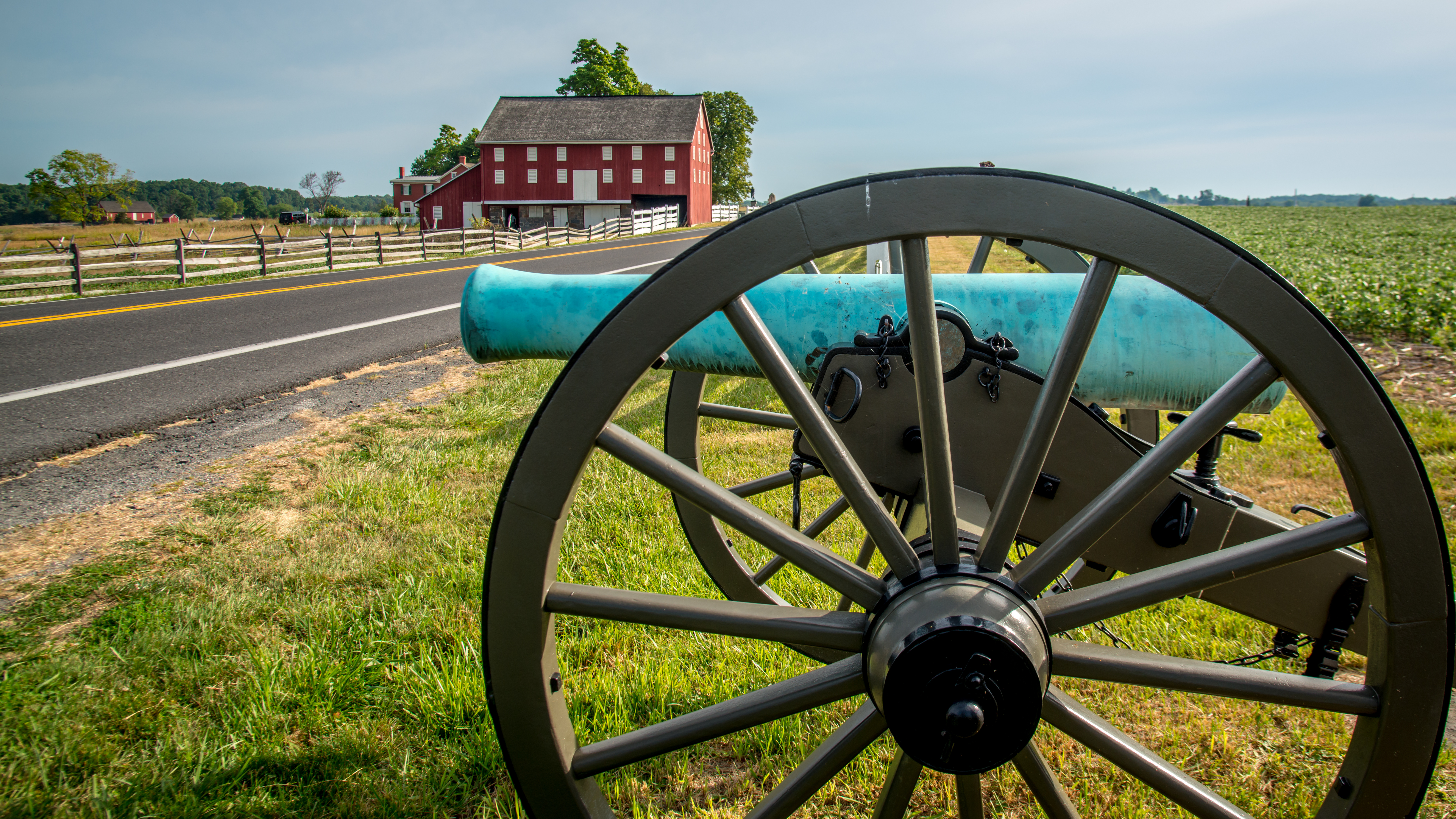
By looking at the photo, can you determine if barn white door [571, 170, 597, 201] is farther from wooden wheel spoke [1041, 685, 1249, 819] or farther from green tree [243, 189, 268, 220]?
green tree [243, 189, 268, 220]

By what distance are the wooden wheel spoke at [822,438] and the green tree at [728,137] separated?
214ft

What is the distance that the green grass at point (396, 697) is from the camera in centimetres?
167

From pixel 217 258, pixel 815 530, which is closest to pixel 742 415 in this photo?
pixel 815 530

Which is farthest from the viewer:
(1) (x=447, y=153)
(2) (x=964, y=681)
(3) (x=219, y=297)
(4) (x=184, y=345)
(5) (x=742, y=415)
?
(1) (x=447, y=153)

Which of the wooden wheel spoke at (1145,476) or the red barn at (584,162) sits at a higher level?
the red barn at (584,162)

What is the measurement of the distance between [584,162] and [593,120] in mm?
2827

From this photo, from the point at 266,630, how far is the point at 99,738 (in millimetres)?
499

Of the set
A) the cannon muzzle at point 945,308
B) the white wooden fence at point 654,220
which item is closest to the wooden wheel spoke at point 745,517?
the cannon muzzle at point 945,308

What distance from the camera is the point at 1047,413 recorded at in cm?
112

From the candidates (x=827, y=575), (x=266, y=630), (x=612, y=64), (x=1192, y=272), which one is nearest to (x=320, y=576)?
(x=266, y=630)

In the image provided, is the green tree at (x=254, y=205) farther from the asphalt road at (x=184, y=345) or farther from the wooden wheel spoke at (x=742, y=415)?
the wooden wheel spoke at (x=742, y=415)

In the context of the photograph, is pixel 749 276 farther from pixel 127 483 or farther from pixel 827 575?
pixel 127 483

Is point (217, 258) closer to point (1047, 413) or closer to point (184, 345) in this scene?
point (184, 345)

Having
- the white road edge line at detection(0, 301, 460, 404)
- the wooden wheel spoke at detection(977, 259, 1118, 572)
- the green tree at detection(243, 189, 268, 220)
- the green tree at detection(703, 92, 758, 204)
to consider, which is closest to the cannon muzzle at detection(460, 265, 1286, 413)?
the wooden wheel spoke at detection(977, 259, 1118, 572)
